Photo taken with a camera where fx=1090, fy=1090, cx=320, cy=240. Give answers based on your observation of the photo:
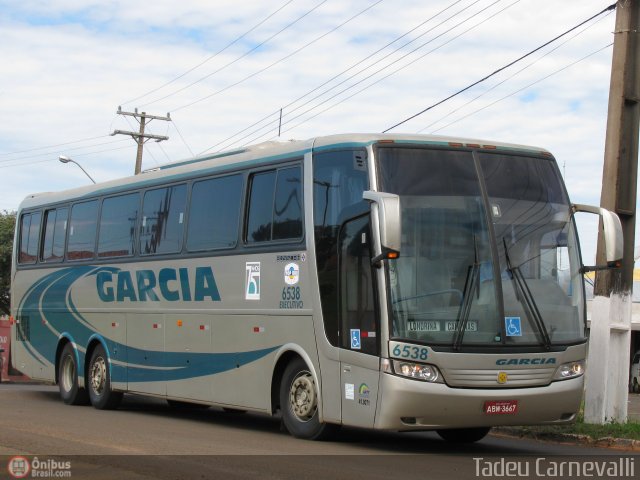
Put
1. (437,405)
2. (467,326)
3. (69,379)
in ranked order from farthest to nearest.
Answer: (69,379), (467,326), (437,405)

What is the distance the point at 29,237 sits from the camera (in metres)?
21.6

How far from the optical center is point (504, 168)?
12586 mm

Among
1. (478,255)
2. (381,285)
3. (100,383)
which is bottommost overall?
(100,383)

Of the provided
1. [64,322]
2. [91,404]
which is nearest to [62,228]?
[64,322]

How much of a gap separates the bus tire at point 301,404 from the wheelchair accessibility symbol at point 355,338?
927 mm

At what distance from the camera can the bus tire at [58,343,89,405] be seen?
1930cm

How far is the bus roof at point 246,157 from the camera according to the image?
1233cm

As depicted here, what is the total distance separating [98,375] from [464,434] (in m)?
7.66

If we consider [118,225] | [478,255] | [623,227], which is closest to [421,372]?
[478,255]

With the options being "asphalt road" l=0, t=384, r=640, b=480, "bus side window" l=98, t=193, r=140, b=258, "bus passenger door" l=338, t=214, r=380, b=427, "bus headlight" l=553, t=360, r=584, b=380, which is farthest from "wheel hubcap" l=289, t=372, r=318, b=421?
"bus side window" l=98, t=193, r=140, b=258

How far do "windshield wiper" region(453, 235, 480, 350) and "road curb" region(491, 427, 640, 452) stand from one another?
3.41 m

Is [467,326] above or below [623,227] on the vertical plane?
below

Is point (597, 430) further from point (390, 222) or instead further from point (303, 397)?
point (390, 222)

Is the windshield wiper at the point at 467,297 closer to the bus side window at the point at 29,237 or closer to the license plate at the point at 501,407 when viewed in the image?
the license plate at the point at 501,407
